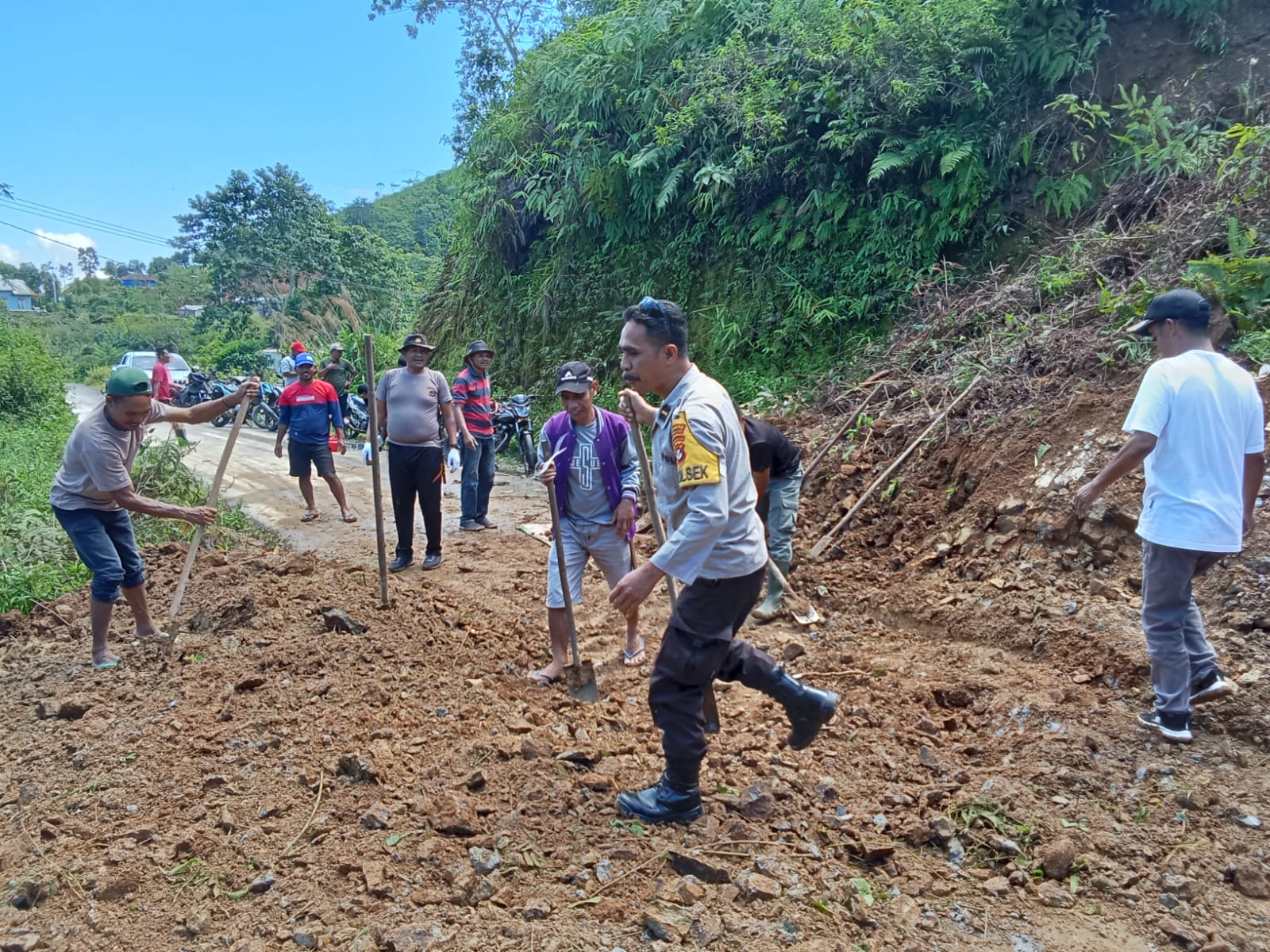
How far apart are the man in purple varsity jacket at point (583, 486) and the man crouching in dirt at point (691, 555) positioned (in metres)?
1.24

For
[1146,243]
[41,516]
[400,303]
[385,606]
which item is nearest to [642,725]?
[385,606]

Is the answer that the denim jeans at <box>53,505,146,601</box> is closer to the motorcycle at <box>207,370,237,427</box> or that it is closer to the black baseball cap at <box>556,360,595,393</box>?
the black baseball cap at <box>556,360,595,393</box>

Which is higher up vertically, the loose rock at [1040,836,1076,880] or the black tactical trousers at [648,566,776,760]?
the black tactical trousers at [648,566,776,760]

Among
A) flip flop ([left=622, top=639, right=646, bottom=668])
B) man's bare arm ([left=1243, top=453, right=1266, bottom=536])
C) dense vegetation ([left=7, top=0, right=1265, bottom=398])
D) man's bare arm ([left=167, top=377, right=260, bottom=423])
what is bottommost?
flip flop ([left=622, top=639, right=646, bottom=668])

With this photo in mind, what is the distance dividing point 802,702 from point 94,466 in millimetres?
3986

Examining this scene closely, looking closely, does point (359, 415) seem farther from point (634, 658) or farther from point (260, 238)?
point (260, 238)

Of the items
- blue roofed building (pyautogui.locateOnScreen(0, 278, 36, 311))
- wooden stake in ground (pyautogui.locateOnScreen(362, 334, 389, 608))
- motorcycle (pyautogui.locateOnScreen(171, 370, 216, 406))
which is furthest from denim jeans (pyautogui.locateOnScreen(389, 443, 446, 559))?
blue roofed building (pyautogui.locateOnScreen(0, 278, 36, 311))

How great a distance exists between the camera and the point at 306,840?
3055mm

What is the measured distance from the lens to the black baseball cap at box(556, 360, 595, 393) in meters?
4.12

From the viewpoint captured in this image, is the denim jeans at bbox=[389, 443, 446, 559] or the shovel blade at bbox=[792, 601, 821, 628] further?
the denim jeans at bbox=[389, 443, 446, 559]

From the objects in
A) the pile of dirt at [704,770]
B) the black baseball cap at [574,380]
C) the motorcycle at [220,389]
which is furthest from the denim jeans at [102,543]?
the motorcycle at [220,389]

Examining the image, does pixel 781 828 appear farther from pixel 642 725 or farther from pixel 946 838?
pixel 642 725

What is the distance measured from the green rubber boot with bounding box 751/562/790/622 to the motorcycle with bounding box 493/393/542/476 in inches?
223

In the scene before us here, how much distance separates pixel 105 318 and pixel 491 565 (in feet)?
178
